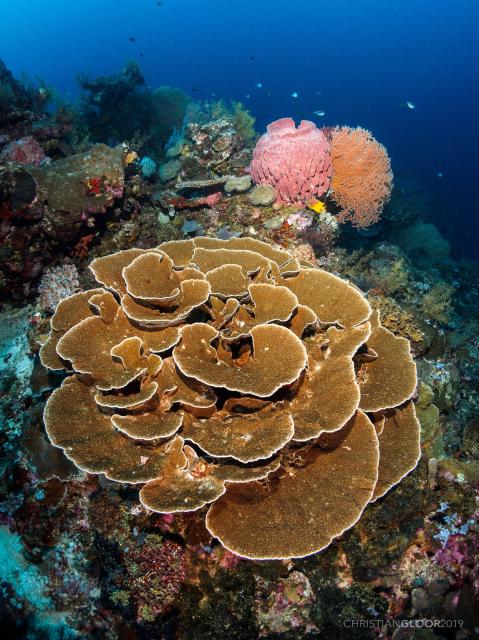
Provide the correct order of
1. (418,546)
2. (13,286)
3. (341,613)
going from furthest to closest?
(13,286)
(418,546)
(341,613)

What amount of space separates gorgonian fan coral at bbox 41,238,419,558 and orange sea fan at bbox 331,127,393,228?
16.1 feet

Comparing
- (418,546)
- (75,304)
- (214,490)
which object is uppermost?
(75,304)

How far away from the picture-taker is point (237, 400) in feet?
9.16

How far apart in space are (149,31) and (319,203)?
166 metres

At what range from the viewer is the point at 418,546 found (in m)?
3.74

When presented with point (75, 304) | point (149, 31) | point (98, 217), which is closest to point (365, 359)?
point (75, 304)

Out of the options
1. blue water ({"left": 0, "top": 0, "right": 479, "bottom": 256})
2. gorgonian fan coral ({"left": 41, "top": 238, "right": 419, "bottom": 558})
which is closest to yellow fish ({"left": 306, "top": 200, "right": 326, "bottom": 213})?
gorgonian fan coral ({"left": 41, "top": 238, "right": 419, "bottom": 558})

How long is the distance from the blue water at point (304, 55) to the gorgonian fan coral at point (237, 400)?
44407 mm

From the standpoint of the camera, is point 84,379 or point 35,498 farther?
point 35,498

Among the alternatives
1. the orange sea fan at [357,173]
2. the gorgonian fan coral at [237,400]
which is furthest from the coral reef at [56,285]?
the orange sea fan at [357,173]

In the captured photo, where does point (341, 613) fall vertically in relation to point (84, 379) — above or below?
below

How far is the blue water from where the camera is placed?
226 feet

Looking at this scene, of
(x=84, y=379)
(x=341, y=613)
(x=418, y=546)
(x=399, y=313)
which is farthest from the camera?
(x=399, y=313)

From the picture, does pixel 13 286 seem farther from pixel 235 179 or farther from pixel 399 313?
pixel 399 313
